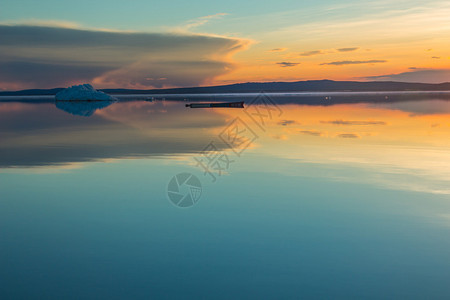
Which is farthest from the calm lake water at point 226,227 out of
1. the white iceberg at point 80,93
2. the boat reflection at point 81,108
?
the white iceberg at point 80,93

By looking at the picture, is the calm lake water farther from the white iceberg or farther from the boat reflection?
the white iceberg

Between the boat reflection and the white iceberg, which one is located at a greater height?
the white iceberg

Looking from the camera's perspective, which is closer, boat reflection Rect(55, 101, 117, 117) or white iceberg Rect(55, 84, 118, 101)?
boat reflection Rect(55, 101, 117, 117)

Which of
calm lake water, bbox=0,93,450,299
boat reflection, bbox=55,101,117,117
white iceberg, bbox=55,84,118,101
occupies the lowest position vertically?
calm lake water, bbox=0,93,450,299

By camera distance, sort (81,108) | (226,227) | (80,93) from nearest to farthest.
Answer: (226,227), (81,108), (80,93)

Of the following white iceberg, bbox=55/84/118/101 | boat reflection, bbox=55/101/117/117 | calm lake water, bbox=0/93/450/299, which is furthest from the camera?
white iceberg, bbox=55/84/118/101

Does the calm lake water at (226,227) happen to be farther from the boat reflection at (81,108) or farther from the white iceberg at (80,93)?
the white iceberg at (80,93)

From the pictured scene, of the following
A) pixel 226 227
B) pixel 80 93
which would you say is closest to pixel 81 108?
pixel 80 93

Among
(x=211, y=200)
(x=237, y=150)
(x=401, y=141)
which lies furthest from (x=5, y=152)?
(x=401, y=141)

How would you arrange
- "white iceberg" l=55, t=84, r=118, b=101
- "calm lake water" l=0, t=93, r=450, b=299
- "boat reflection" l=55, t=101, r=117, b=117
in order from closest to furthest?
"calm lake water" l=0, t=93, r=450, b=299 → "boat reflection" l=55, t=101, r=117, b=117 → "white iceberg" l=55, t=84, r=118, b=101

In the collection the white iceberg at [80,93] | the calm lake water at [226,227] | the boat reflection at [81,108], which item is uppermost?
the white iceberg at [80,93]

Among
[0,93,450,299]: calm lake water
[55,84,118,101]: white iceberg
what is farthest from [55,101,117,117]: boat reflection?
[0,93,450,299]: calm lake water

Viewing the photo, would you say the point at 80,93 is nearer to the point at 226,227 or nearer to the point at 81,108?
the point at 81,108

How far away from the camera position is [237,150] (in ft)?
59.2
